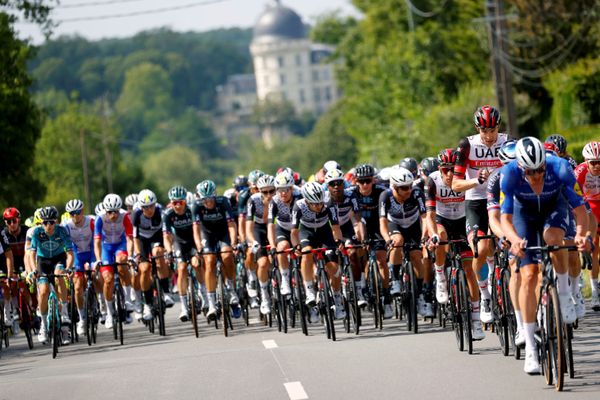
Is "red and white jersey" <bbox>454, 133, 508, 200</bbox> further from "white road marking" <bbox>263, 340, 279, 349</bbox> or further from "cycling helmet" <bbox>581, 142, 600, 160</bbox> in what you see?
"white road marking" <bbox>263, 340, 279, 349</bbox>

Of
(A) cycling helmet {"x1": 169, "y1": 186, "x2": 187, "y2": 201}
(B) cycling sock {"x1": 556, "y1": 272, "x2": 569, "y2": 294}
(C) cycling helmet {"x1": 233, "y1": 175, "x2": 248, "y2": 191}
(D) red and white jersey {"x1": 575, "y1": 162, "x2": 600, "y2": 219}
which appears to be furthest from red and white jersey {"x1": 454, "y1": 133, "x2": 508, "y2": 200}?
(C) cycling helmet {"x1": 233, "y1": 175, "x2": 248, "y2": 191}

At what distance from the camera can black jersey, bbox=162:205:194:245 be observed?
62.7ft

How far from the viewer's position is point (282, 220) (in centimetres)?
1753

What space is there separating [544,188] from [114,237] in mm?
10035

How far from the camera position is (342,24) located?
96750mm

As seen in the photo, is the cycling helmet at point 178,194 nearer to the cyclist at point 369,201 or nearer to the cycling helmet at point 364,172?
the cyclist at point 369,201

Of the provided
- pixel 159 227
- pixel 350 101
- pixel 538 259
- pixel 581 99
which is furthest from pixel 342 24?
pixel 538 259

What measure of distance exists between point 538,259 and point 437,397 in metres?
1.41

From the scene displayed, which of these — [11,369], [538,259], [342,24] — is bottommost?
[11,369]

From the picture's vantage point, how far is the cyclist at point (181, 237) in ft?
60.6

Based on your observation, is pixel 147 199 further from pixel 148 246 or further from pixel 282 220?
pixel 282 220

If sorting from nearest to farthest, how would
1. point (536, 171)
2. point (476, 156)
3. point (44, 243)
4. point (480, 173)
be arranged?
point (536, 171) → point (480, 173) → point (476, 156) → point (44, 243)

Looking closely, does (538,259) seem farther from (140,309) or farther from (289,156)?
(289,156)

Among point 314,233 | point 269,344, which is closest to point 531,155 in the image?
point 269,344
